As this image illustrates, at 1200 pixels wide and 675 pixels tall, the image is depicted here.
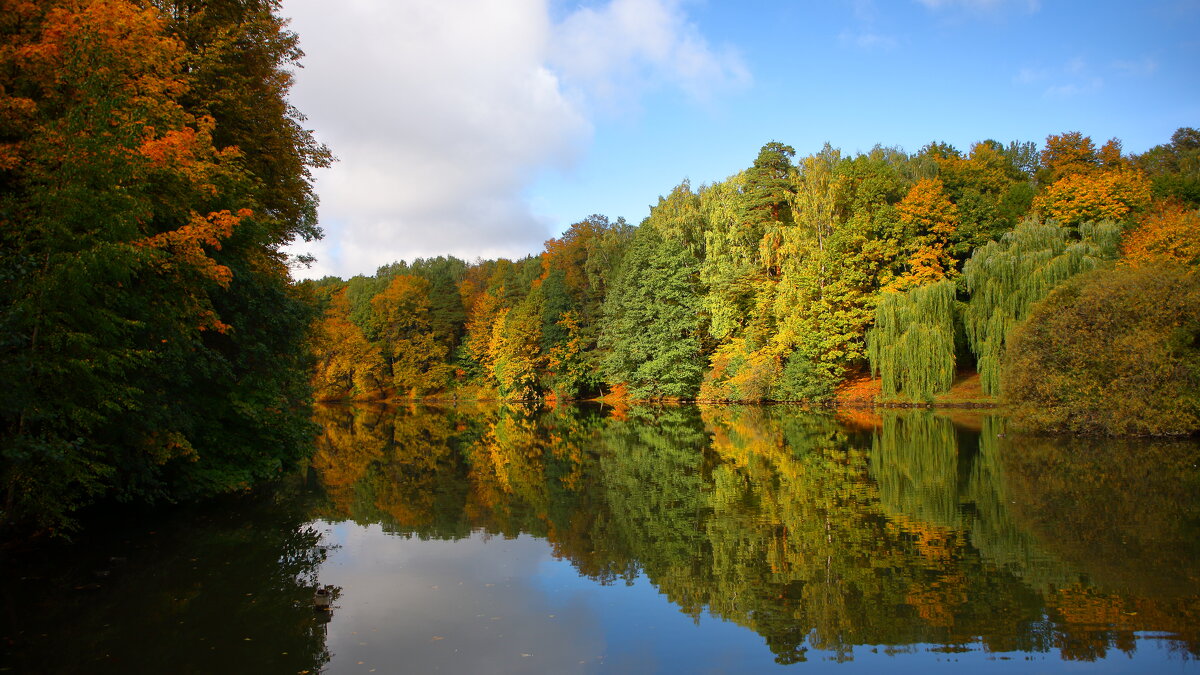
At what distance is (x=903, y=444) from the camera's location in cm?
1947

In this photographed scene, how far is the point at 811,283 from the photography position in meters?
38.6

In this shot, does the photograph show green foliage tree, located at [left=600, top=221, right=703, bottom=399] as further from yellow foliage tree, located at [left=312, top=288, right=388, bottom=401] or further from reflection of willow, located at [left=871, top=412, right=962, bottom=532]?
yellow foliage tree, located at [left=312, top=288, right=388, bottom=401]

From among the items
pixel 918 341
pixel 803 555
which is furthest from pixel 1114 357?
pixel 803 555

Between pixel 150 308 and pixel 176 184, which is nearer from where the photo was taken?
pixel 150 308

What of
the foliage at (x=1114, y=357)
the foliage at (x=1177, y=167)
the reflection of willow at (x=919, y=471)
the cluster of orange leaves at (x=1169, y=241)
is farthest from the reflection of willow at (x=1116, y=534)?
the foliage at (x=1177, y=167)

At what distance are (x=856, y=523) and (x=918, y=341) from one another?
2406 centimetres

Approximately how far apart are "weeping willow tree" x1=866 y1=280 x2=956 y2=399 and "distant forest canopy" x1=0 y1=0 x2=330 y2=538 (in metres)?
27.1

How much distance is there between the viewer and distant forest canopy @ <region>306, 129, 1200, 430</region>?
29.4 metres

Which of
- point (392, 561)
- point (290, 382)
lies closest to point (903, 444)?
point (392, 561)

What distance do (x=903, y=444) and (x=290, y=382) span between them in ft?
55.1

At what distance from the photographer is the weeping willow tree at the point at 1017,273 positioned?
27000mm

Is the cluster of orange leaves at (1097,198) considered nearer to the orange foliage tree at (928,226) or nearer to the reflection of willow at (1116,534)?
the orange foliage tree at (928,226)

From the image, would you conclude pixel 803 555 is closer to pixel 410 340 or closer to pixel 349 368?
pixel 349 368

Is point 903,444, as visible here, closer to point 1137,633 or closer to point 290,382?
point 1137,633
